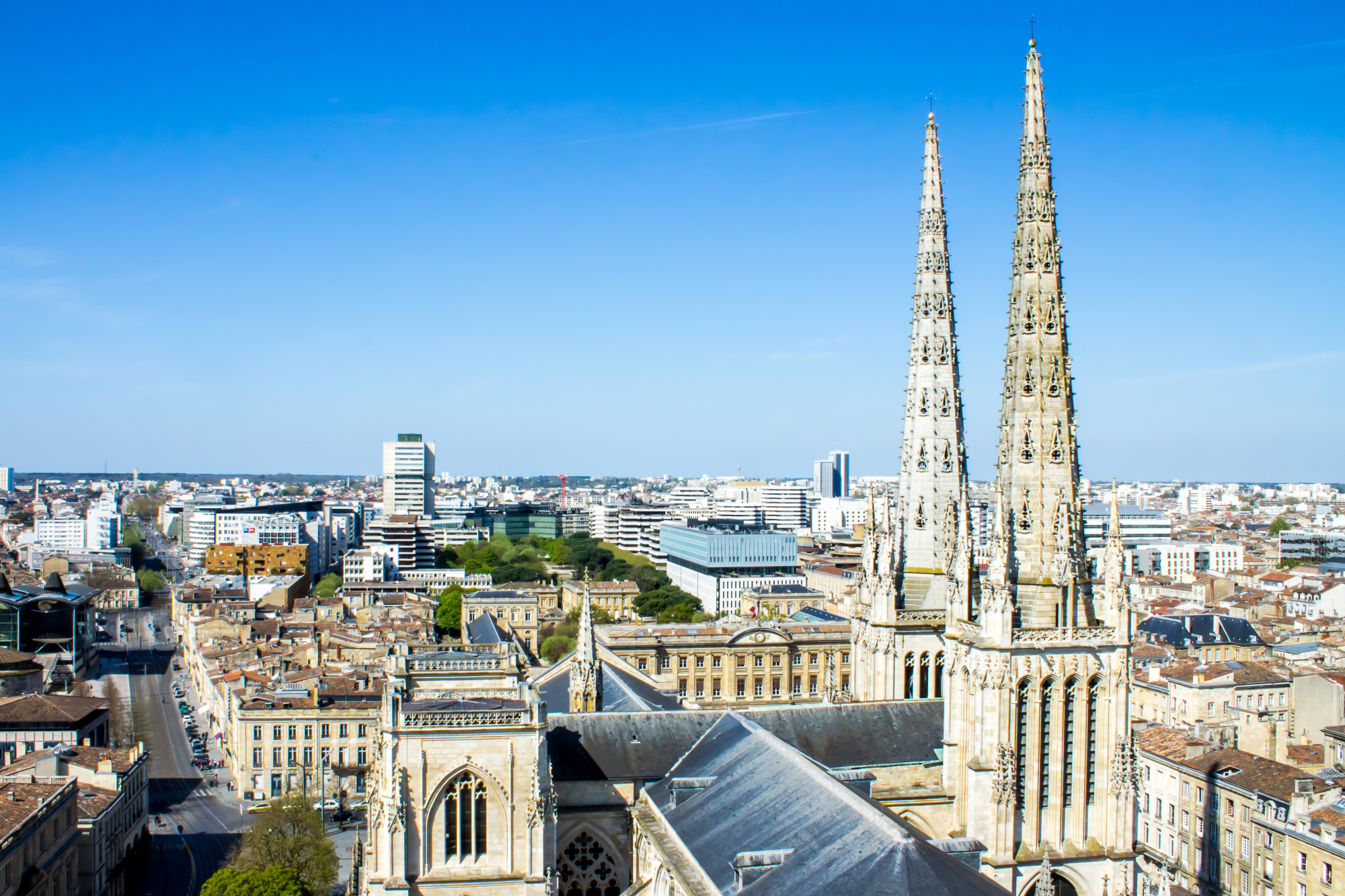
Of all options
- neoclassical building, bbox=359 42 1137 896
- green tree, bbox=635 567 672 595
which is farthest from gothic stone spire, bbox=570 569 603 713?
green tree, bbox=635 567 672 595

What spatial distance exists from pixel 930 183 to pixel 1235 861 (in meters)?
35.9

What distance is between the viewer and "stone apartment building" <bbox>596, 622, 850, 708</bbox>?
96.4m

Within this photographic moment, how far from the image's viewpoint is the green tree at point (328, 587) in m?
162

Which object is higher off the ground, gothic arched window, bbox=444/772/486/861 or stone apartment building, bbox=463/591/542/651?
gothic arched window, bbox=444/772/486/861

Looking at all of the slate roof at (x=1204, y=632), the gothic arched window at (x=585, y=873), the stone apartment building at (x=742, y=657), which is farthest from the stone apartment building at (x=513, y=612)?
the gothic arched window at (x=585, y=873)

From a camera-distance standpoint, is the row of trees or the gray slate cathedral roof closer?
the gray slate cathedral roof

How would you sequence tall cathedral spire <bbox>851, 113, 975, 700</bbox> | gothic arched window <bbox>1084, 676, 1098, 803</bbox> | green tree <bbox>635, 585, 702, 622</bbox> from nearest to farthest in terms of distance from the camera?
gothic arched window <bbox>1084, 676, 1098, 803</bbox> → tall cathedral spire <bbox>851, 113, 975, 700</bbox> → green tree <bbox>635, 585, 702, 622</bbox>

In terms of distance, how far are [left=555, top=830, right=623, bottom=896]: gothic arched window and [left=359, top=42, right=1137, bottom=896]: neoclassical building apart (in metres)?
0.06

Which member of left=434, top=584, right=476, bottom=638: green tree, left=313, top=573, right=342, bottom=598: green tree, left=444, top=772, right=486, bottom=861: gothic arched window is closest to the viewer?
left=444, top=772, right=486, bottom=861: gothic arched window

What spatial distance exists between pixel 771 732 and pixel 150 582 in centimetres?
16276

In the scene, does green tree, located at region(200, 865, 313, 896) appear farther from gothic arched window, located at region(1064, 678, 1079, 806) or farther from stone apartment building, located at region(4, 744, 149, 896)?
gothic arched window, located at region(1064, 678, 1079, 806)

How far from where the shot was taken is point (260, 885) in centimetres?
4341

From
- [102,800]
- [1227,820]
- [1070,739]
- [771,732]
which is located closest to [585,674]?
[771,732]

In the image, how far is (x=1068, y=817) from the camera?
1329 inches
